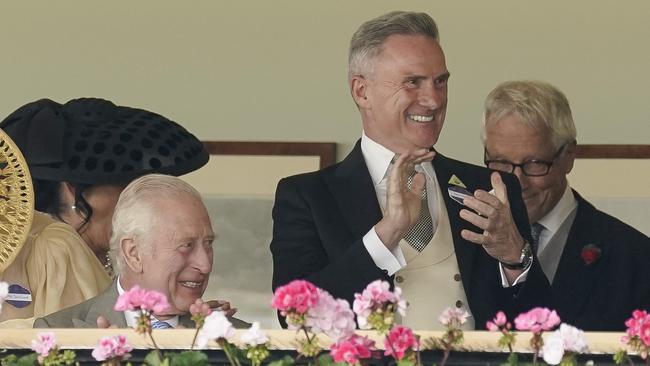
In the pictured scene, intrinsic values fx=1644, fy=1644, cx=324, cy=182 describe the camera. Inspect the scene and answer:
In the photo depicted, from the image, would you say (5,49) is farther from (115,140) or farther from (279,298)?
(279,298)

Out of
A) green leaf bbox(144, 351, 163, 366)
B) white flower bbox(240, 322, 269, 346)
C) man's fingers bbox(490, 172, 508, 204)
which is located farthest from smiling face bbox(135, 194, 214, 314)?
white flower bbox(240, 322, 269, 346)

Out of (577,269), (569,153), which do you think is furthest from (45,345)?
(569,153)

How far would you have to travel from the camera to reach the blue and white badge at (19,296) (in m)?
3.76

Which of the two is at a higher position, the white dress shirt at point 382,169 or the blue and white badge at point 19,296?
the white dress shirt at point 382,169

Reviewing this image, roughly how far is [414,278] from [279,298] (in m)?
1.39

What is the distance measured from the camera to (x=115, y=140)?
422cm

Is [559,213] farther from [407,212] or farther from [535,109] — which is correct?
[407,212]

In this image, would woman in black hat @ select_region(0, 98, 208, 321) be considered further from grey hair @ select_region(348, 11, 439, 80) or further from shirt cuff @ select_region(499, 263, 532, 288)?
shirt cuff @ select_region(499, 263, 532, 288)

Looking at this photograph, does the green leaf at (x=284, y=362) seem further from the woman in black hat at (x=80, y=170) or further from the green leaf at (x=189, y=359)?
the woman in black hat at (x=80, y=170)

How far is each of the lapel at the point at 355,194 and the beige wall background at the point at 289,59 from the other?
1.78 metres

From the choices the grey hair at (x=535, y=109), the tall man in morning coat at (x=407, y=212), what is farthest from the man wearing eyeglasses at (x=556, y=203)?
the tall man in morning coat at (x=407, y=212)

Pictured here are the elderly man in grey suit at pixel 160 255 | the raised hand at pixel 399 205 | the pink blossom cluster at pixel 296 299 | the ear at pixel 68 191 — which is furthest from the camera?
the ear at pixel 68 191

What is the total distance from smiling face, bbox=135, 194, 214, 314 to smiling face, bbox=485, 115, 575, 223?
1.05 meters

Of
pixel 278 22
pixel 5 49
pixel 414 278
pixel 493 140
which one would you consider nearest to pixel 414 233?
pixel 414 278
